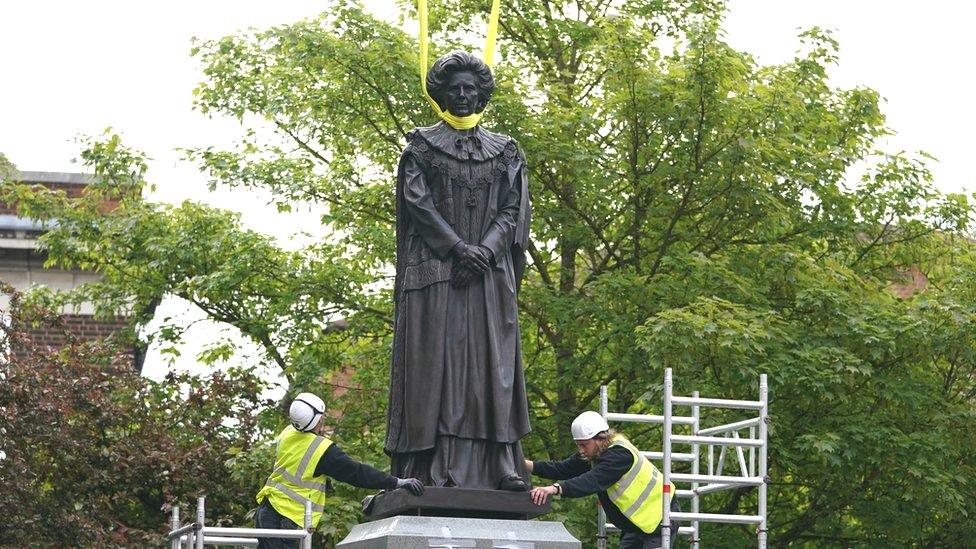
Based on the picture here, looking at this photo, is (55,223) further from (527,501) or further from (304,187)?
(527,501)

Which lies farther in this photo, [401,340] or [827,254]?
[827,254]

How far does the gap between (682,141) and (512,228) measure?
32.0ft

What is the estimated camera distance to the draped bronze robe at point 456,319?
36.0 ft

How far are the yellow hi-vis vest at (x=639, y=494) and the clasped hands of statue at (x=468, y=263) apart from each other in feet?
5.01

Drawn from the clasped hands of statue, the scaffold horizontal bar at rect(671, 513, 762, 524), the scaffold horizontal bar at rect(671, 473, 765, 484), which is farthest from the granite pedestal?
the scaffold horizontal bar at rect(671, 473, 765, 484)

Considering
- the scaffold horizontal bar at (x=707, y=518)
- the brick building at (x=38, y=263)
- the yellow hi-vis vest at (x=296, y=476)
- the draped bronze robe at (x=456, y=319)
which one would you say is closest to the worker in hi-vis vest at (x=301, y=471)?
the yellow hi-vis vest at (x=296, y=476)

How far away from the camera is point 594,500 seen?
18781 mm

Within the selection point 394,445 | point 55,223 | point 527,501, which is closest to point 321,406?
point 394,445

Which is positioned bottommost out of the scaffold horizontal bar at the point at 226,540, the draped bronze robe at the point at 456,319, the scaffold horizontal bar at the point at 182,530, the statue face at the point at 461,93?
the scaffold horizontal bar at the point at 226,540

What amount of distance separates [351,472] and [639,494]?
1.94 m

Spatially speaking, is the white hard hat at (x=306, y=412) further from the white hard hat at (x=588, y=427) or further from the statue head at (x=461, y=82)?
the statue head at (x=461, y=82)

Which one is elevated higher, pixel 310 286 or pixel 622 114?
pixel 622 114

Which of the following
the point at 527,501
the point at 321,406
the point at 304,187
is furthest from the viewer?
the point at 304,187

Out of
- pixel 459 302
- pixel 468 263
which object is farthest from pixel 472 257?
pixel 459 302
